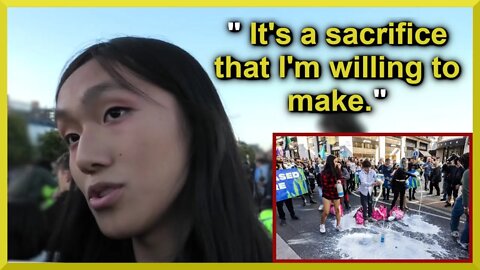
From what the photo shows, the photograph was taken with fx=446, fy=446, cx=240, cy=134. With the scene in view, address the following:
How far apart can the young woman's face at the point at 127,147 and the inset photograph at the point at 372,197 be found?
0.71 m

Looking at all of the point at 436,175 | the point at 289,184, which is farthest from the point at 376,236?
the point at 289,184

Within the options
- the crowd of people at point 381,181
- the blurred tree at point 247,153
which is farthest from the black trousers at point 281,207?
the blurred tree at point 247,153

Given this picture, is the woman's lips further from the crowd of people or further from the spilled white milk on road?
the spilled white milk on road

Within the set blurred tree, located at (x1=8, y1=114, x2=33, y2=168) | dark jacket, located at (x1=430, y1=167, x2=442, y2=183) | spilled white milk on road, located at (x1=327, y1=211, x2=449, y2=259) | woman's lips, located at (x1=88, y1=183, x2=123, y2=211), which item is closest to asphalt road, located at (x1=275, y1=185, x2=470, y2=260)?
spilled white milk on road, located at (x1=327, y1=211, x2=449, y2=259)

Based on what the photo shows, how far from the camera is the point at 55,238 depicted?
2.68 meters

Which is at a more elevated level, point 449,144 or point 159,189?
point 449,144

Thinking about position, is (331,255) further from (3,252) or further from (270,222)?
(3,252)

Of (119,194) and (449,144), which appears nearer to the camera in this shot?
(119,194)

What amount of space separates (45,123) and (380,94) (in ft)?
6.59

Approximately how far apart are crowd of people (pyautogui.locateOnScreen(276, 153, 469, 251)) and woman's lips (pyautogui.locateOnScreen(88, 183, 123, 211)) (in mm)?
953

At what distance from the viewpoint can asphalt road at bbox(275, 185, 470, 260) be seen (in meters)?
2.68

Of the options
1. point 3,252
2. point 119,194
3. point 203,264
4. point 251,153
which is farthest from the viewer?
point 3,252

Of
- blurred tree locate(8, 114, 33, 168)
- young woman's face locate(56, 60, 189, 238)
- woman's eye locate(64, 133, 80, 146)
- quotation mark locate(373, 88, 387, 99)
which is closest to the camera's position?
young woman's face locate(56, 60, 189, 238)

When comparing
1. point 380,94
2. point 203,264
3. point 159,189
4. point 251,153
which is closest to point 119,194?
point 159,189
